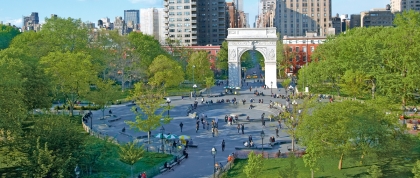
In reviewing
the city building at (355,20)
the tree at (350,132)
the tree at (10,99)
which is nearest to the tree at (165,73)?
the tree at (10,99)

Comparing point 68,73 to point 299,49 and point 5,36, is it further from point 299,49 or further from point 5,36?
point 299,49

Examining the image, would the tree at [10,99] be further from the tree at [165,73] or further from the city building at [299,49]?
the city building at [299,49]

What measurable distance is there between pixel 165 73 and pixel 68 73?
72.8 ft

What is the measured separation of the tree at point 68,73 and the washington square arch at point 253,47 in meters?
34.8

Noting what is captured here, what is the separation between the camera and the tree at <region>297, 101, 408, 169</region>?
84.0 ft

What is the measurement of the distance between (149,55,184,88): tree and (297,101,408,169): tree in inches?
1725

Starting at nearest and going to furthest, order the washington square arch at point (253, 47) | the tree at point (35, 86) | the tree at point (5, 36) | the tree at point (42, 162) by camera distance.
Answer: the tree at point (42, 162) → the tree at point (35, 86) → the washington square arch at point (253, 47) → the tree at point (5, 36)

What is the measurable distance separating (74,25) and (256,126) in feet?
136

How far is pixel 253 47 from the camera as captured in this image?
270 ft

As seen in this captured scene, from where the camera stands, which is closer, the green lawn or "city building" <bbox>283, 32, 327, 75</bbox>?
the green lawn

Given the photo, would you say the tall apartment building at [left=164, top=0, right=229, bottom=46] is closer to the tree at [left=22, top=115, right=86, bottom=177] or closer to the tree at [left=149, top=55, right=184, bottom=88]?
the tree at [left=149, top=55, right=184, bottom=88]

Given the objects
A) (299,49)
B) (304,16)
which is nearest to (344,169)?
(299,49)

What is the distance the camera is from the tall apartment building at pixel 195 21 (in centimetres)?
12306

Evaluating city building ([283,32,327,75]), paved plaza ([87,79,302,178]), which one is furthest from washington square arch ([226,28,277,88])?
city building ([283,32,327,75])
